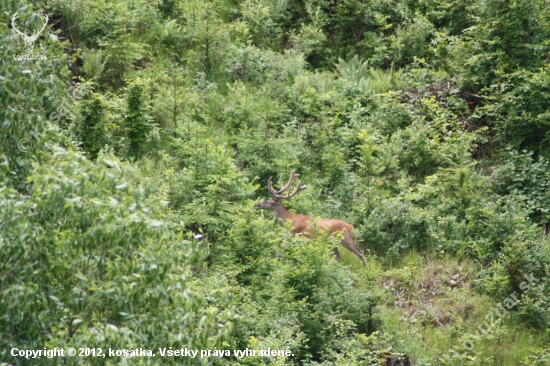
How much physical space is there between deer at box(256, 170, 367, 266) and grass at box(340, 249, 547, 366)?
0.30 m

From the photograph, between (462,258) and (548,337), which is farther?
(462,258)

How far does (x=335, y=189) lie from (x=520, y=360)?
4.90 meters

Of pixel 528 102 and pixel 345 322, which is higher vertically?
pixel 528 102

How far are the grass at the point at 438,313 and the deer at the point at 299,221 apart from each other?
302 millimetres

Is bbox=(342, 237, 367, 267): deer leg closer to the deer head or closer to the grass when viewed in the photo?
the grass

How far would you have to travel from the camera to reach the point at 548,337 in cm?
1074

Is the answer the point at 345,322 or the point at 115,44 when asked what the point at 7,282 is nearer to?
the point at 345,322

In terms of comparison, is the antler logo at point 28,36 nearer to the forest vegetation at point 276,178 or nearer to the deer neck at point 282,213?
the forest vegetation at point 276,178

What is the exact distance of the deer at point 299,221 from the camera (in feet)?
40.8

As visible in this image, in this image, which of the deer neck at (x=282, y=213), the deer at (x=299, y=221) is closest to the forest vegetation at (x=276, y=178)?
the deer at (x=299, y=221)

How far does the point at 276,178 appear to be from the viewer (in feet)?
46.1

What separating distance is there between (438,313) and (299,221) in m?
2.81

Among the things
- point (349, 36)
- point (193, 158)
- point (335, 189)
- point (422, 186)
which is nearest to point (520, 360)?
point (422, 186)

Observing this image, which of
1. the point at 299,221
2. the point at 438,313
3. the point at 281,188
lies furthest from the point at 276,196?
the point at 438,313
